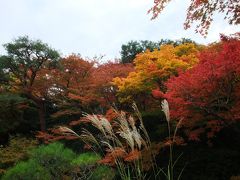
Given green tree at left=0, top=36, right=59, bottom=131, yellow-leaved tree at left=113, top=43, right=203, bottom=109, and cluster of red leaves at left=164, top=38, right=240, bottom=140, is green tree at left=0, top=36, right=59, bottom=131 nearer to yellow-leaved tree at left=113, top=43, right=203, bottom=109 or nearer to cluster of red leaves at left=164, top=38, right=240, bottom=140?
yellow-leaved tree at left=113, top=43, right=203, bottom=109

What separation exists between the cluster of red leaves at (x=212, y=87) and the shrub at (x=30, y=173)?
3.34 metres

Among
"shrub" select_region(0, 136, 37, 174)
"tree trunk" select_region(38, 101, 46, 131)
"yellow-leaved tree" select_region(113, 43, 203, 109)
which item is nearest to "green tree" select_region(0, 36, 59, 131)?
"tree trunk" select_region(38, 101, 46, 131)

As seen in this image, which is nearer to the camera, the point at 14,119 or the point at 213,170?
the point at 213,170

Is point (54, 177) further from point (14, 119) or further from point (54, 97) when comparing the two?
point (14, 119)

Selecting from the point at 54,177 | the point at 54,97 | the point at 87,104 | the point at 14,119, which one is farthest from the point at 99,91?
the point at 54,177

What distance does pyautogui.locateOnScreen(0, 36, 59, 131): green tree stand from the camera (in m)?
15.5

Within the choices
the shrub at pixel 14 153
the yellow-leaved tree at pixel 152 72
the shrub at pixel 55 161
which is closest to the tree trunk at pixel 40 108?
the shrub at pixel 14 153

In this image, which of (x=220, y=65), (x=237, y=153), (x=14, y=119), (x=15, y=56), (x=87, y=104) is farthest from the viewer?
(x=14, y=119)

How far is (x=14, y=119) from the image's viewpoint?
16672mm

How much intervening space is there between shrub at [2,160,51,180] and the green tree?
772 cm

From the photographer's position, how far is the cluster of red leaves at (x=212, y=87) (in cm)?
833

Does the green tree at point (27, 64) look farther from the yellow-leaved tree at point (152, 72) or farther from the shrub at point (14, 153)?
the yellow-leaved tree at point (152, 72)

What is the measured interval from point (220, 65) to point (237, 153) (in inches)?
150

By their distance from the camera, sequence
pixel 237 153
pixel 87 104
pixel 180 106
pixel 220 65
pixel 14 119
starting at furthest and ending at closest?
pixel 14 119 → pixel 87 104 → pixel 237 153 → pixel 180 106 → pixel 220 65
